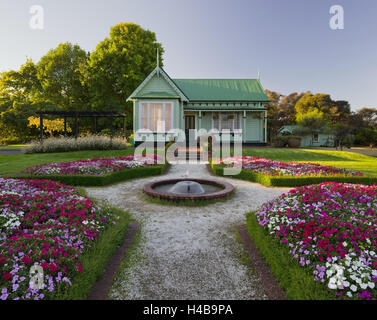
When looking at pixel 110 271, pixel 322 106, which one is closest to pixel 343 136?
pixel 322 106

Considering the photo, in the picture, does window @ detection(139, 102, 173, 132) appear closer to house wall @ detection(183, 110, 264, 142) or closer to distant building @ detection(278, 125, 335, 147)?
house wall @ detection(183, 110, 264, 142)

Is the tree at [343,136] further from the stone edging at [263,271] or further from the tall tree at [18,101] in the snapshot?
the tall tree at [18,101]

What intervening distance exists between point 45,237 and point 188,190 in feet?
16.4

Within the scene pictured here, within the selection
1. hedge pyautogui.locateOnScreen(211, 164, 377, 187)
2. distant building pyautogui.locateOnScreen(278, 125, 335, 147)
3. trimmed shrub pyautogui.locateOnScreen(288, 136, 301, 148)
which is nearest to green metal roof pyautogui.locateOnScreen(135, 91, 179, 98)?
hedge pyautogui.locateOnScreen(211, 164, 377, 187)

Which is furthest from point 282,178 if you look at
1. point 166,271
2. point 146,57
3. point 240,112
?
point 146,57

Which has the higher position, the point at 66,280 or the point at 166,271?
the point at 66,280

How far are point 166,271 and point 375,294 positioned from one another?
275cm

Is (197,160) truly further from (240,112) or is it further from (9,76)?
(9,76)

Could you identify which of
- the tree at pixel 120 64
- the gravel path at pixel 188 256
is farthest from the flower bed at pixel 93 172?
the tree at pixel 120 64

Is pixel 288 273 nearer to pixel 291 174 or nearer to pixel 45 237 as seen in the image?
pixel 45 237

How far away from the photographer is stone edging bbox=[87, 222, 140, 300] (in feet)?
10.2

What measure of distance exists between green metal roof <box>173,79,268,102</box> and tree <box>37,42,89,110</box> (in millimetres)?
17163

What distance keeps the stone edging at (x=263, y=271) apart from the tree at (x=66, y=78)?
35.8 m

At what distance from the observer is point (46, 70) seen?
35438mm
